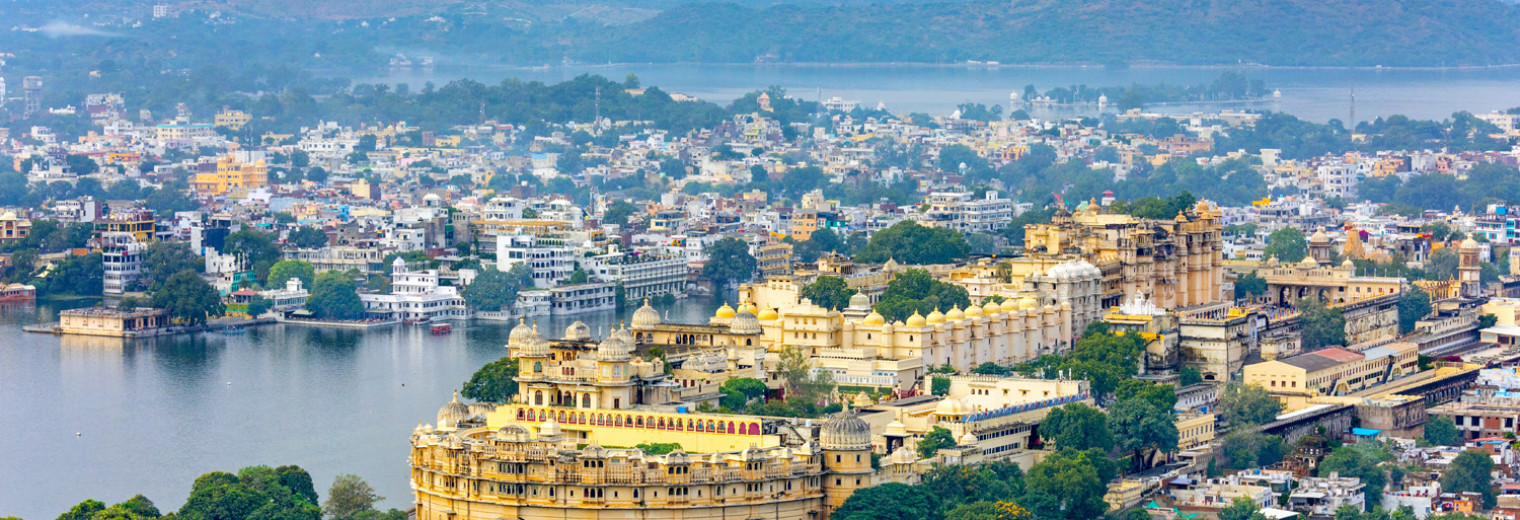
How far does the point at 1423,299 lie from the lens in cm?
4503

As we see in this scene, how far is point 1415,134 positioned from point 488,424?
61062mm

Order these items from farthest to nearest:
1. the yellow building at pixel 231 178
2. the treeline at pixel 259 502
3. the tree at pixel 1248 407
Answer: the yellow building at pixel 231 178 → the tree at pixel 1248 407 → the treeline at pixel 259 502

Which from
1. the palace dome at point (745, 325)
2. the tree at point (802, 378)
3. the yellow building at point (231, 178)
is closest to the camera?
the tree at point (802, 378)

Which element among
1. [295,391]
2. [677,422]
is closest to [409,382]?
[295,391]

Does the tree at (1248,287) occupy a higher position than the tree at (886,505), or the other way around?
the tree at (1248,287)

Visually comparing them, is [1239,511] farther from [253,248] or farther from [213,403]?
[253,248]

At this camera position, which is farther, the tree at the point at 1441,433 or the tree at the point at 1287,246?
the tree at the point at 1287,246

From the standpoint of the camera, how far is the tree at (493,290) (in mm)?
52656

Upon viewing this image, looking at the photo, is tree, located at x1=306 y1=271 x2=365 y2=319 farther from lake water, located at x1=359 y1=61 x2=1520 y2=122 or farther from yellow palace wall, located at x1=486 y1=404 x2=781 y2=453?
lake water, located at x1=359 y1=61 x2=1520 y2=122

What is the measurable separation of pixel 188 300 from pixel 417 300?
376cm

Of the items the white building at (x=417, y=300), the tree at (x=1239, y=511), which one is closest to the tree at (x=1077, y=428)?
the tree at (x=1239, y=511)

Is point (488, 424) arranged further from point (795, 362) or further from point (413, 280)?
point (413, 280)

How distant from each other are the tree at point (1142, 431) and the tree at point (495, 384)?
625 centimetres

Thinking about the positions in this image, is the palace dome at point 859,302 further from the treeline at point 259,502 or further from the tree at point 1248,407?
the treeline at point 259,502
